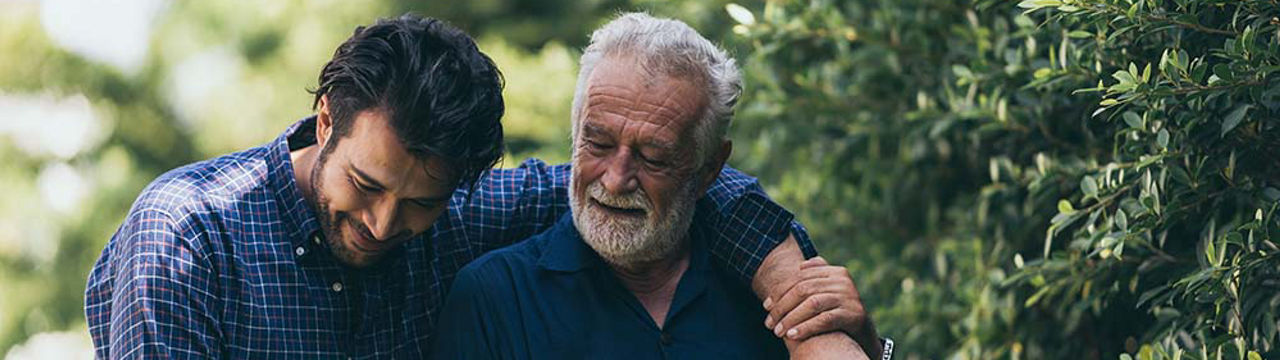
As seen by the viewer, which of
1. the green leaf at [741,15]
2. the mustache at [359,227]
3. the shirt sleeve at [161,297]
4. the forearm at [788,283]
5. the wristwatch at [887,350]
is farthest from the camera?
the green leaf at [741,15]

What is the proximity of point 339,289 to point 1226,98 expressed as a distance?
151 cm

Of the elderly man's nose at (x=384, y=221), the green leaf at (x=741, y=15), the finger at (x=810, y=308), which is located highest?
the green leaf at (x=741, y=15)

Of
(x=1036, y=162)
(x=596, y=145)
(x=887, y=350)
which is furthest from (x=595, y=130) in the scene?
(x=1036, y=162)

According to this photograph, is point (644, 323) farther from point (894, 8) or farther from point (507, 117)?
point (507, 117)

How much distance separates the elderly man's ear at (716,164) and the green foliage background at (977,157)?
60 centimetres

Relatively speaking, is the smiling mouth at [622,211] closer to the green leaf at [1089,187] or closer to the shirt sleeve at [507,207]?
the shirt sleeve at [507,207]

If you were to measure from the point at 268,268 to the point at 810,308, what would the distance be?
3.01 feet

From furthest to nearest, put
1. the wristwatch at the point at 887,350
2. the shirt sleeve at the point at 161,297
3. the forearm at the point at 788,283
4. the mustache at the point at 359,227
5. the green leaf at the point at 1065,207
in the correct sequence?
the green leaf at the point at 1065,207 → the wristwatch at the point at 887,350 → the forearm at the point at 788,283 → the mustache at the point at 359,227 → the shirt sleeve at the point at 161,297

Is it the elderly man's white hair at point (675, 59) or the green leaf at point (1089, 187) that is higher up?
the elderly man's white hair at point (675, 59)

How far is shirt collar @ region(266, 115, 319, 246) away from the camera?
2.63m

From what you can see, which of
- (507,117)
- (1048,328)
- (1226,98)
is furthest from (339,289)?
(507,117)

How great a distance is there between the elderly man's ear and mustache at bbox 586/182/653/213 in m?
0.19

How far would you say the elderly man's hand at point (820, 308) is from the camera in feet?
8.84

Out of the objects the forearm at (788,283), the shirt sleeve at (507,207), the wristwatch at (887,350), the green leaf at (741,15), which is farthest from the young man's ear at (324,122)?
the green leaf at (741,15)
